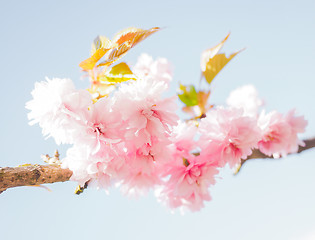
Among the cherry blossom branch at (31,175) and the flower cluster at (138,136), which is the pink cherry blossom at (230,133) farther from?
the cherry blossom branch at (31,175)

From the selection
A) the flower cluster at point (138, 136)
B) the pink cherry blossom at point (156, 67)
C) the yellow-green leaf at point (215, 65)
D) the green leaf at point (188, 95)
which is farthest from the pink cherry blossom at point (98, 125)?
the pink cherry blossom at point (156, 67)

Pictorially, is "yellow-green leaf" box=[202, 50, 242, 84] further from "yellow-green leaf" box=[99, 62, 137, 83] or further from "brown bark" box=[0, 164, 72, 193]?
"brown bark" box=[0, 164, 72, 193]

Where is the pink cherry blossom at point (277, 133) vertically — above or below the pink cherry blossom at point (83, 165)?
below

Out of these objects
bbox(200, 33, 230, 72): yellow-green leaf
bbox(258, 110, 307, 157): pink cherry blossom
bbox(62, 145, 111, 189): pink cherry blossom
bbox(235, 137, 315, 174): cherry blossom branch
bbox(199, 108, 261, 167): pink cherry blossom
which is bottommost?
bbox(235, 137, 315, 174): cherry blossom branch

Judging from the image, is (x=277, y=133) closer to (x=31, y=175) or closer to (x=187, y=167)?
(x=187, y=167)

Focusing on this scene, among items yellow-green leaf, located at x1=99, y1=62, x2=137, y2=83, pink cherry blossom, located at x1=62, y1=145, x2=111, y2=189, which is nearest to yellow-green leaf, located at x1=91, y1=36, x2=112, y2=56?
yellow-green leaf, located at x1=99, y1=62, x2=137, y2=83

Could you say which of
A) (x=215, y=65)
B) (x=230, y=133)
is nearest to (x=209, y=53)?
(x=215, y=65)
